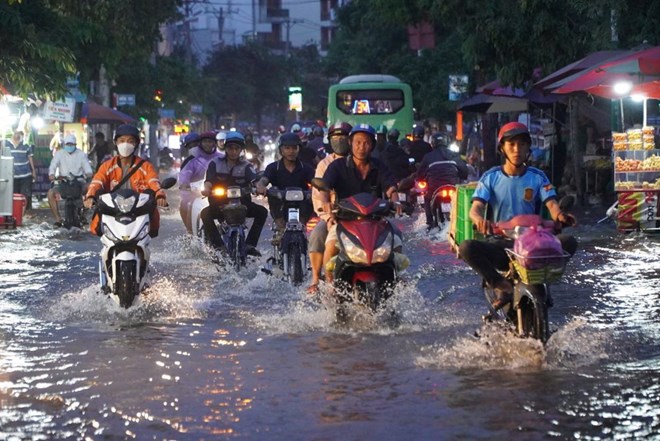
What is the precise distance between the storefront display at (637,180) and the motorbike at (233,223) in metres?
7.48

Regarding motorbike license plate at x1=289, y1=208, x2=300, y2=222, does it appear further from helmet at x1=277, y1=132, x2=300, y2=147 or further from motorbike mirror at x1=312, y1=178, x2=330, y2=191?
motorbike mirror at x1=312, y1=178, x2=330, y2=191

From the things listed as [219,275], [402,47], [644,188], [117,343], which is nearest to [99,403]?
[117,343]

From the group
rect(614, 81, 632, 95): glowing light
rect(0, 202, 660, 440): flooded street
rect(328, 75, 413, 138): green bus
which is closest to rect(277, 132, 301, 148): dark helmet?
rect(0, 202, 660, 440): flooded street

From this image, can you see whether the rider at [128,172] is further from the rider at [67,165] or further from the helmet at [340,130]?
the rider at [67,165]

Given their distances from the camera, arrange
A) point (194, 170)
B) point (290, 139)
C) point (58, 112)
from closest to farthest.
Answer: point (290, 139), point (194, 170), point (58, 112)

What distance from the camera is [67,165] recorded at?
23.7 m

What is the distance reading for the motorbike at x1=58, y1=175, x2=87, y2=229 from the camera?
23.4 metres

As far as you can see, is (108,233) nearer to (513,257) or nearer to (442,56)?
(513,257)

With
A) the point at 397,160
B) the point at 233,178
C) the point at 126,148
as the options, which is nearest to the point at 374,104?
the point at 397,160

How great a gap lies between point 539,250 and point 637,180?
12.9 metres

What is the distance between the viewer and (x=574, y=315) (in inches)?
459

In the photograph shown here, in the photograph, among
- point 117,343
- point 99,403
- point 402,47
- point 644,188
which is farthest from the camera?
point 402,47

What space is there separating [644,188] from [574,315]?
9.30 metres

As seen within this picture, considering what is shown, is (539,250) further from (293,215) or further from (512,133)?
(293,215)
